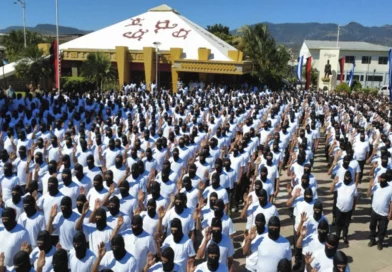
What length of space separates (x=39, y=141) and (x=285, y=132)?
622 centimetres

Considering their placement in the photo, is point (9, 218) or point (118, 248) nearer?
point (118, 248)

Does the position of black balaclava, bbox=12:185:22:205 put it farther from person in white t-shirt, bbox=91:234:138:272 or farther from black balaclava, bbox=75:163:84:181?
person in white t-shirt, bbox=91:234:138:272

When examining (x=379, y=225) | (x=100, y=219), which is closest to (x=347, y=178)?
(x=379, y=225)

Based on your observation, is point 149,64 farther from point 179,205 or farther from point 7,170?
point 179,205

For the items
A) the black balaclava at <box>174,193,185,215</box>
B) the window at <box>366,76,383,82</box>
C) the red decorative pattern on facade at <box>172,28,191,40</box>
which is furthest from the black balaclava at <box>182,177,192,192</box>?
the window at <box>366,76,383,82</box>

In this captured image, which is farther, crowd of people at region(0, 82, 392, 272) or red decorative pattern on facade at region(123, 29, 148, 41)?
red decorative pattern on facade at region(123, 29, 148, 41)

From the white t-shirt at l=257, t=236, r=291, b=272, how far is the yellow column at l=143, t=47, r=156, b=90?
2731 cm

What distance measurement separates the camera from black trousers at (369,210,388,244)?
23.3 ft

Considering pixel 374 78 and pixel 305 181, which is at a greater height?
pixel 374 78

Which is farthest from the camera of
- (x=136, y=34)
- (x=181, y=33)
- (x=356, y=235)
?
(x=136, y=34)

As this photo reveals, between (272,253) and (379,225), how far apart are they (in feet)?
11.6

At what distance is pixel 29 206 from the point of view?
503 cm

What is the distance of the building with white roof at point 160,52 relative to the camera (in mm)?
30750

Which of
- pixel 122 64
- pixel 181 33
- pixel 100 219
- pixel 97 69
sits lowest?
pixel 100 219
